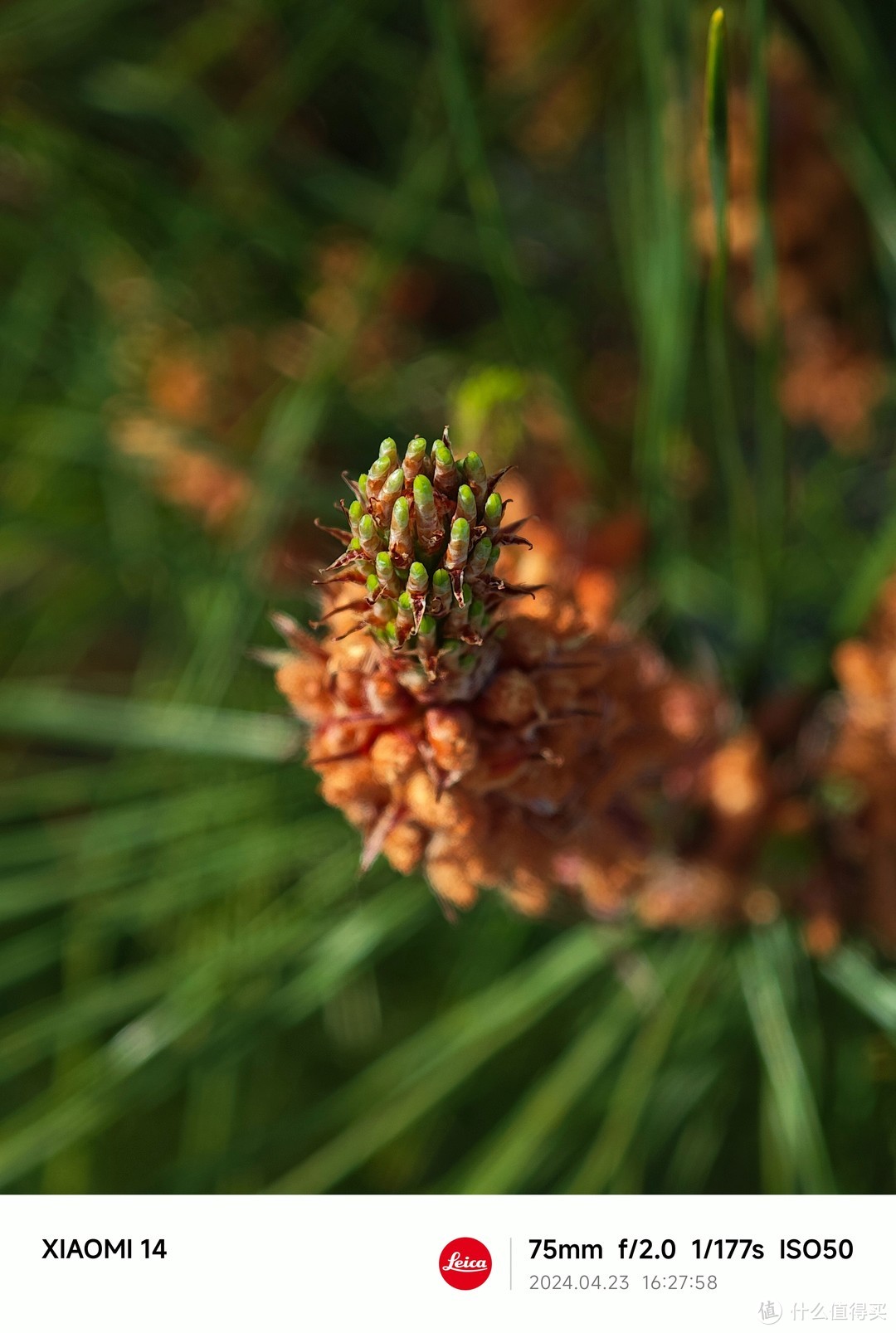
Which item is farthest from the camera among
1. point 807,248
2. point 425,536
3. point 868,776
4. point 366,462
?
point 366,462

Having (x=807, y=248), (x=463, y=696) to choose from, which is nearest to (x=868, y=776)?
(x=463, y=696)

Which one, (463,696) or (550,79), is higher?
(550,79)

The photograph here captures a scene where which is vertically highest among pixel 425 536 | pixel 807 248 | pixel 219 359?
pixel 219 359
